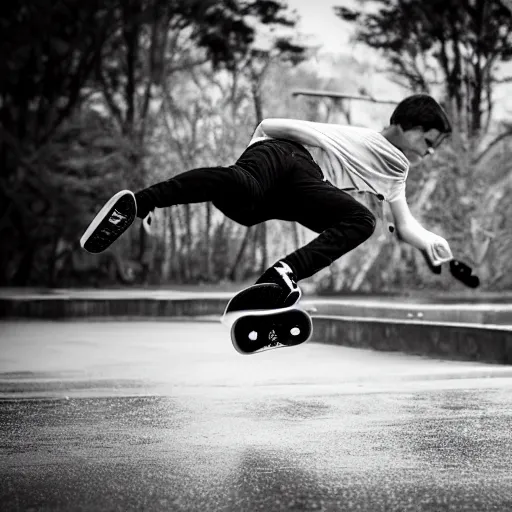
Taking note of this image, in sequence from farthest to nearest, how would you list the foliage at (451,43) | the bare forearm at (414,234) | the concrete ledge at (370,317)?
the foliage at (451,43)
the concrete ledge at (370,317)
the bare forearm at (414,234)

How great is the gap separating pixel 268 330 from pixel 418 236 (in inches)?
29.6

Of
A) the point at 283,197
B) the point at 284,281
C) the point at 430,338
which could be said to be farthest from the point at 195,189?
the point at 430,338

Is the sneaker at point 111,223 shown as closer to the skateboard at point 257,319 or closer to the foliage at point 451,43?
the skateboard at point 257,319

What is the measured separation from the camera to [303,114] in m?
39.8

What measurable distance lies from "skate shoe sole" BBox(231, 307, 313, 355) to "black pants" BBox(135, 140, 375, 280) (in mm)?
186

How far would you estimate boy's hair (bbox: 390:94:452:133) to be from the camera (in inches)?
193

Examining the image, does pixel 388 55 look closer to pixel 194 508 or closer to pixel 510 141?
pixel 510 141

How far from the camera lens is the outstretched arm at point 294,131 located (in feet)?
16.6

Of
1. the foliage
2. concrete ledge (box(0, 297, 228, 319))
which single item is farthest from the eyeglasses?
the foliage


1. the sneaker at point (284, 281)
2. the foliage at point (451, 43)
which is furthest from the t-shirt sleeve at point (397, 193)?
the foliage at point (451, 43)

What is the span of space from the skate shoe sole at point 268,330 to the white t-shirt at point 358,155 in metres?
0.59

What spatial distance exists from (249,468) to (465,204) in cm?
2954

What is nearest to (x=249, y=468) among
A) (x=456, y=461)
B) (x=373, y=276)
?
(x=456, y=461)

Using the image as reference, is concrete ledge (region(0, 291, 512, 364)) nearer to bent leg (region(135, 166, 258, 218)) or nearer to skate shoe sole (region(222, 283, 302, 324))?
skate shoe sole (region(222, 283, 302, 324))
